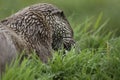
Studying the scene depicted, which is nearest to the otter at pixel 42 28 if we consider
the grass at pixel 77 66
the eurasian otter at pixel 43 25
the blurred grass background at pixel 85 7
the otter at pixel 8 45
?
the eurasian otter at pixel 43 25

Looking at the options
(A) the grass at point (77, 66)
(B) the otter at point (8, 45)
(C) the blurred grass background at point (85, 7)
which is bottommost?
(A) the grass at point (77, 66)

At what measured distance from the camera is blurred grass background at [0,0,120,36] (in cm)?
968

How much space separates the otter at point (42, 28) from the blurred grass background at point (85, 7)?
7.58 ft

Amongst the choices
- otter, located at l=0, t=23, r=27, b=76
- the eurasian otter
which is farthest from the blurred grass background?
otter, located at l=0, t=23, r=27, b=76

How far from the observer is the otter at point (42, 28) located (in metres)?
6.54

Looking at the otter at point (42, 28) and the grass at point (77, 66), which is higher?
the otter at point (42, 28)

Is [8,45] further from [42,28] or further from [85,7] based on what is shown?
[85,7]

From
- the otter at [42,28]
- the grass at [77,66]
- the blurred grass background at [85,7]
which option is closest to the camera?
the grass at [77,66]

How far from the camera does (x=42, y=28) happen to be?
677cm

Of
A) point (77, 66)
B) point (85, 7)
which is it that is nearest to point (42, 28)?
point (77, 66)

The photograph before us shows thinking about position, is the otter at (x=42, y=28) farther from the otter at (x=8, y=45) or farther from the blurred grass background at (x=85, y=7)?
the blurred grass background at (x=85, y=7)

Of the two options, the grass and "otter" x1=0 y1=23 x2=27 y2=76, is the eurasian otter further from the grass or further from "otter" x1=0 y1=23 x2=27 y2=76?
the grass

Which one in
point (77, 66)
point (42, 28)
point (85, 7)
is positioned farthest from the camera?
point (85, 7)

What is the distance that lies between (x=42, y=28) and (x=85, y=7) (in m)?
3.48
